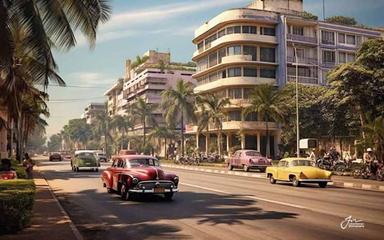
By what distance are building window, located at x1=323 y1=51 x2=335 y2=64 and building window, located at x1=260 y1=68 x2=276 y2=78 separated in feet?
26.9

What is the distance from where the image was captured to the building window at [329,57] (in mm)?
67750

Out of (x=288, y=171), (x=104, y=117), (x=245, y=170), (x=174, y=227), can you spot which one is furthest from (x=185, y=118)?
(x=104, y=117)

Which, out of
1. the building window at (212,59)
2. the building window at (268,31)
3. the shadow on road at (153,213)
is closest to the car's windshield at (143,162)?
the shadow on road at (153,213)

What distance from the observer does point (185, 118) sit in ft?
212

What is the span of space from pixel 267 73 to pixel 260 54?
284cm

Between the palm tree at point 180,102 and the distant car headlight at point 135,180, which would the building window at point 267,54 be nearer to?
the palm tree at point 180,102

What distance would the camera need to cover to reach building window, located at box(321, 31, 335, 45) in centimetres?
6781

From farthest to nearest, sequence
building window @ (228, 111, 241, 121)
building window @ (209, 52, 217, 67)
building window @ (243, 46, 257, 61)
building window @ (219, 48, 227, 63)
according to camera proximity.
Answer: building window @ (209, 52, 217, 67), building window @ (219, 48, 227, 63), building window @ (228, 111, 241, 121), building window @ (243, 46, 257, 61)

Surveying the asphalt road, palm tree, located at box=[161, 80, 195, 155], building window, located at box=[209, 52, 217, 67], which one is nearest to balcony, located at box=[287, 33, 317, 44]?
building window, located at box=[209, 52, 217, 67]

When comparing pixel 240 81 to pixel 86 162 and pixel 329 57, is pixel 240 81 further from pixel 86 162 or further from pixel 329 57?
pixel 86 162

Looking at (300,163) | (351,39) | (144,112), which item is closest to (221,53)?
(351,39)

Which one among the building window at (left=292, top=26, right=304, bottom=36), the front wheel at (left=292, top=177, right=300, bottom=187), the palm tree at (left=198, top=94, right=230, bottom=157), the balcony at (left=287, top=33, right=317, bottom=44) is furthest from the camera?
the building window at (left=292, top=26, right=304, bottom=36)

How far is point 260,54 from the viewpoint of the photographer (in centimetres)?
6462

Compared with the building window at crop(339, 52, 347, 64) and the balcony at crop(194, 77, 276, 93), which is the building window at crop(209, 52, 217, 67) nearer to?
the balcony at crop(194, 77, 276, 93)
